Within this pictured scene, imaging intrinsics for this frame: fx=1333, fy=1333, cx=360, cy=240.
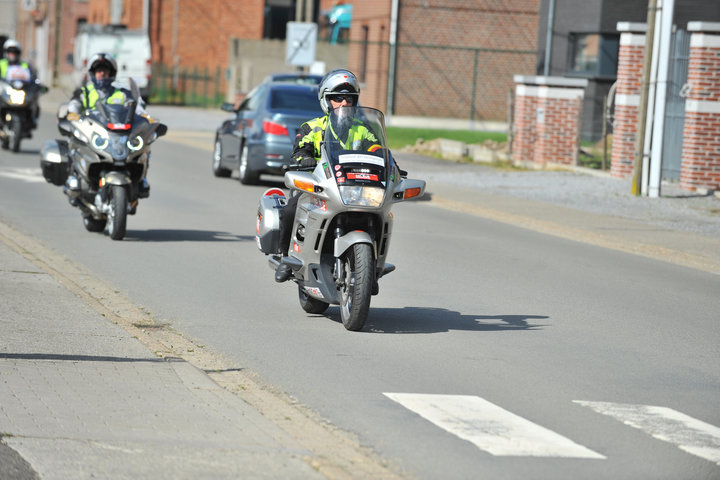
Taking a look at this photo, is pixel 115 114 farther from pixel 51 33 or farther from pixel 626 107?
pixel 51 33

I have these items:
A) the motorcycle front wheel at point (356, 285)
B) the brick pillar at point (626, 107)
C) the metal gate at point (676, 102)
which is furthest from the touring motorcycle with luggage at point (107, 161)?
the brick pillar at point (626, 107)

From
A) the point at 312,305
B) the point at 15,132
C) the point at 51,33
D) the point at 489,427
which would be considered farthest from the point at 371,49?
the point at 51,33

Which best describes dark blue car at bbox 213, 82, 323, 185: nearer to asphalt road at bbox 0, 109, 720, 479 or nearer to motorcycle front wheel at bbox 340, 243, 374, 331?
asphalt road at bbox 0, 109, 720, 479

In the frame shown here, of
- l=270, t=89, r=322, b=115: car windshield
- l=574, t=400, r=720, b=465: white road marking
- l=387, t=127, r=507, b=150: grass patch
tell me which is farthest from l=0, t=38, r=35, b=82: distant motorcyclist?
l=574, t=400, r=720, b=465: white road marking

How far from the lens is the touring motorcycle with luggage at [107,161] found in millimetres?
13688

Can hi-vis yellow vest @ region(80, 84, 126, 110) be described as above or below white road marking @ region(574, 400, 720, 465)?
above

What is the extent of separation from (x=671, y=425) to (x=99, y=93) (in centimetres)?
887

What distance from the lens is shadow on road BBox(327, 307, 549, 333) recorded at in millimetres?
9545

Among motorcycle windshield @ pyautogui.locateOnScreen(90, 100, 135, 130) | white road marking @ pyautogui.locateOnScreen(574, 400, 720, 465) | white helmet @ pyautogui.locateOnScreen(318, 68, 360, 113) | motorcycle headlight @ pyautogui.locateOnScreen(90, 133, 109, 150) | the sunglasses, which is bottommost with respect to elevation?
white road marking @ pyautogui.locateOnScreen(574, 400, 720, 465)

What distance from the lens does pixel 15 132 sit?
83.1 ft

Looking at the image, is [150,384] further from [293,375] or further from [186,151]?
[186,151]

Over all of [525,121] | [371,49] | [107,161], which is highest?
[371,49]

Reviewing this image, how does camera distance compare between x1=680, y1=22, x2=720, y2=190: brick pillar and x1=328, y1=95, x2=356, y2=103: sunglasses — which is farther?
x1=680, y1=22, x2=720, y2=190: brick pillar

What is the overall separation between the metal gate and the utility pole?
1.76 meters
